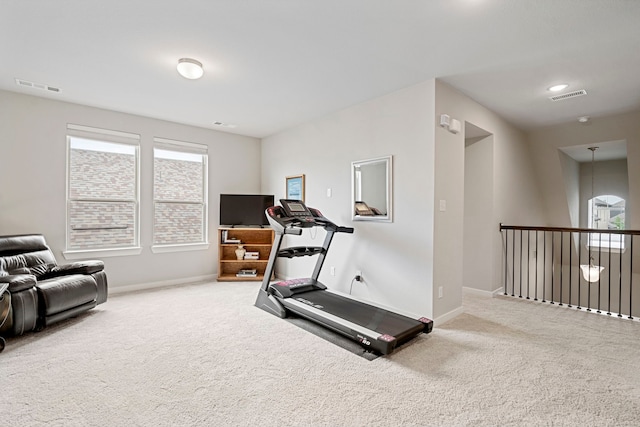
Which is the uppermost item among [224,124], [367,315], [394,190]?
[224,124]

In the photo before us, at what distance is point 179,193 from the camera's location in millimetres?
5043

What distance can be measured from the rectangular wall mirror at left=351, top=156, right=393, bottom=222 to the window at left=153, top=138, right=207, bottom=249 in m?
2.76

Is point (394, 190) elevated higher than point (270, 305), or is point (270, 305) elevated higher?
point (394, 190)

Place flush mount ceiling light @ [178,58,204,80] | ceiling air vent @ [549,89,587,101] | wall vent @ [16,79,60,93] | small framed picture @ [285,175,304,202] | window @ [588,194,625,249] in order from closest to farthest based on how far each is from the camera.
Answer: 1. flush mount ceiling light @ [178,58,204,80]
2. wall vent @ [16,79,60,93]
3. ceiling air vent @ [549,89,587,101]
4. small framed picture @ [285,175,304,202]
5. window @ [588,194,625,249]

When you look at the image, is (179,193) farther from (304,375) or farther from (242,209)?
(304,375)

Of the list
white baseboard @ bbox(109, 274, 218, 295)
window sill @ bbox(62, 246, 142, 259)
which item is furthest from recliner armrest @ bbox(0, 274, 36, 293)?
white baseboard @ bbox(109, 274, 218, 295)

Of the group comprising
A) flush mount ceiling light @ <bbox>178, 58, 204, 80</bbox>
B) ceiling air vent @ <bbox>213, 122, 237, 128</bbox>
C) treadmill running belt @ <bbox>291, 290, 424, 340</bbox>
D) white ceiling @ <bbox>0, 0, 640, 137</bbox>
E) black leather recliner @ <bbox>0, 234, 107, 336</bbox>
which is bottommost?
treadmill running belt @ <bbox>291, 290, 424, 340</bbox>

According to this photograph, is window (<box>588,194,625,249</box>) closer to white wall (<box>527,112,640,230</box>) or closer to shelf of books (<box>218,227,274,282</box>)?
white wall (<box>527,112,640,230</box>)

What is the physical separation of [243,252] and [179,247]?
1.02 metres

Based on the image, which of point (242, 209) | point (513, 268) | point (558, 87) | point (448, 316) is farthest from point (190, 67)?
point (513, 268)

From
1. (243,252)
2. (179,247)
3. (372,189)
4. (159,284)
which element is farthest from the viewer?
(243,252)

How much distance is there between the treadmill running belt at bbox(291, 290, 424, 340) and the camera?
2715 mm

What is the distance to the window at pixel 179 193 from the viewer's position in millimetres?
4828

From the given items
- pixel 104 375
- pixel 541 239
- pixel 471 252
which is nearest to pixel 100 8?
pixel 104 375
